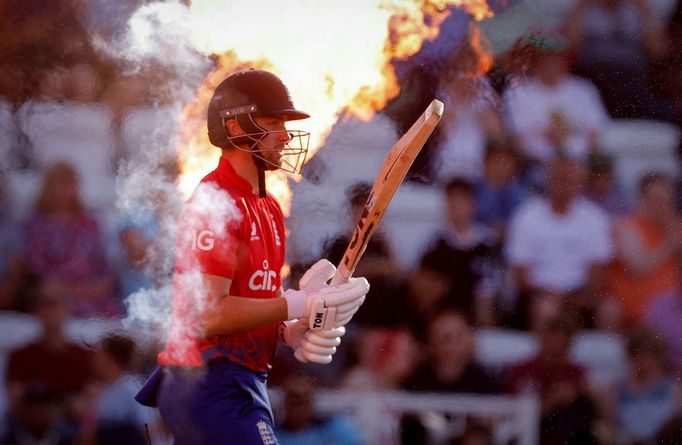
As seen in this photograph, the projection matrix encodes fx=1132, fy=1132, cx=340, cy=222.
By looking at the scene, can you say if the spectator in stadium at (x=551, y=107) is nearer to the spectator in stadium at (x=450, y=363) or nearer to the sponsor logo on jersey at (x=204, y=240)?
the spectator in stadium at (x=450, y=363)

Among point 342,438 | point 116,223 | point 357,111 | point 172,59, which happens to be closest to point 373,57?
point 357,111

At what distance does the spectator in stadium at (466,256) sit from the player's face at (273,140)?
2312 mm

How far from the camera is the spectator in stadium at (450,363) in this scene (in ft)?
21.7

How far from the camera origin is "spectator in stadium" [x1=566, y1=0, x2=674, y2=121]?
710 cm

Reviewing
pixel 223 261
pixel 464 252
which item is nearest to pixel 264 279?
pixel 223 261

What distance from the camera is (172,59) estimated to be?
225 inches

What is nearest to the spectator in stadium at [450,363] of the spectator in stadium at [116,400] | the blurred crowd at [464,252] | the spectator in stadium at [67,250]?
the blurred crowd at [464,252]

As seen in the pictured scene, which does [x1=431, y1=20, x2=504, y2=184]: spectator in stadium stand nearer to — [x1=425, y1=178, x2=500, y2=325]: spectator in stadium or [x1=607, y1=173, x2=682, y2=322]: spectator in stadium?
[x1=425, y1=178, x2=500, y2=325]: spectator in stadium

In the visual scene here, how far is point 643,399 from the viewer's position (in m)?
6.84

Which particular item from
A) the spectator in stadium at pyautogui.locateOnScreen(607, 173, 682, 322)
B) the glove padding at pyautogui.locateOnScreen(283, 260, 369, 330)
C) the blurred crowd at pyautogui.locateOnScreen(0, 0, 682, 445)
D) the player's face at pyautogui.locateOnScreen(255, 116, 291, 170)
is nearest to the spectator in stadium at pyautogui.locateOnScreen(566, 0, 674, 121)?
the blurred crowd at pyautogui.locateOnScreen(0, 0, 682, 445)

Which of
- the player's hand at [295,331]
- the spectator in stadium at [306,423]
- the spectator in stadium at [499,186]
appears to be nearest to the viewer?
the player's hand at [295,331]

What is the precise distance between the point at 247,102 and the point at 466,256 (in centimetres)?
257

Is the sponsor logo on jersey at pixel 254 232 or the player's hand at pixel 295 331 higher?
the sponsor logo on jersey at pixel 254 232

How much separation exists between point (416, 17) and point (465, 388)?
2.16 meters
